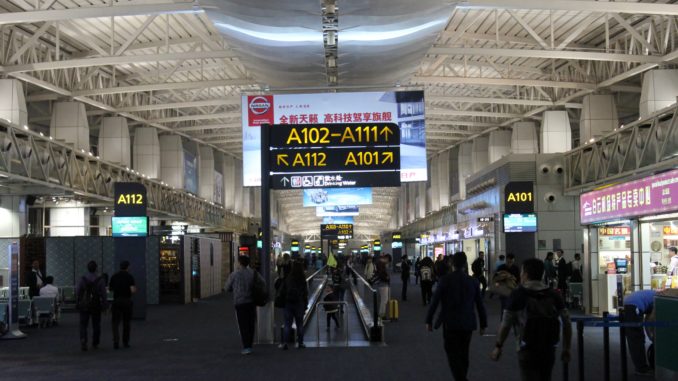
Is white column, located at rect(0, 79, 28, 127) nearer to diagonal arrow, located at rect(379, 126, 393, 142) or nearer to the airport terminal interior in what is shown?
the airport terminal interior

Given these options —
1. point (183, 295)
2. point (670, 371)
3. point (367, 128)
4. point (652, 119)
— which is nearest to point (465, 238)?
point (183, 295)

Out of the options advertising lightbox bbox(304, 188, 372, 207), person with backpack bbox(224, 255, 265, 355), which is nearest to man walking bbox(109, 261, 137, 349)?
person with backpack bbox(224, 255, 265, 355)

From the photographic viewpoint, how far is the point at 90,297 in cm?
1530

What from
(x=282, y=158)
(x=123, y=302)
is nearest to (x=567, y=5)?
(x=282, y=158)

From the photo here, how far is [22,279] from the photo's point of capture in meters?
27.0

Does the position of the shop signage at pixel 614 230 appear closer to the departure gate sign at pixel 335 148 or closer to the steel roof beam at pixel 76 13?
the departure gate sign at pixel 335 148

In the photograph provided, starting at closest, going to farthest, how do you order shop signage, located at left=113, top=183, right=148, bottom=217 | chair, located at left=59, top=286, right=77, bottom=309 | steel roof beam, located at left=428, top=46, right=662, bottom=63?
shop signage, located at left=113, top=183, right=148, bottom=217
chair, located at left=59, top=286, right=77, bottom=309
steel roof beam, located at left=428, top=46, right=662, bottom=63

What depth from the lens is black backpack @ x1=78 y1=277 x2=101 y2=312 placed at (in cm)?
1520

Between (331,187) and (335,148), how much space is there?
902 millimetres

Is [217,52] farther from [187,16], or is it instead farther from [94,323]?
[94,323]

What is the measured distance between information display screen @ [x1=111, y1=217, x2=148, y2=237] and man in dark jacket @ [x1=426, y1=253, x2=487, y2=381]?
1543 cm

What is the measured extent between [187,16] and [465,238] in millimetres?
19014

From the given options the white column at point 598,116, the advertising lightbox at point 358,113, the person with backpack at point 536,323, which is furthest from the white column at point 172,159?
the person with backpack at point 536,323

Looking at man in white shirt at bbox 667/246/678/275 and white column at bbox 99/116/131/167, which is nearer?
man in white shirt at bbox 667/246/678/275
